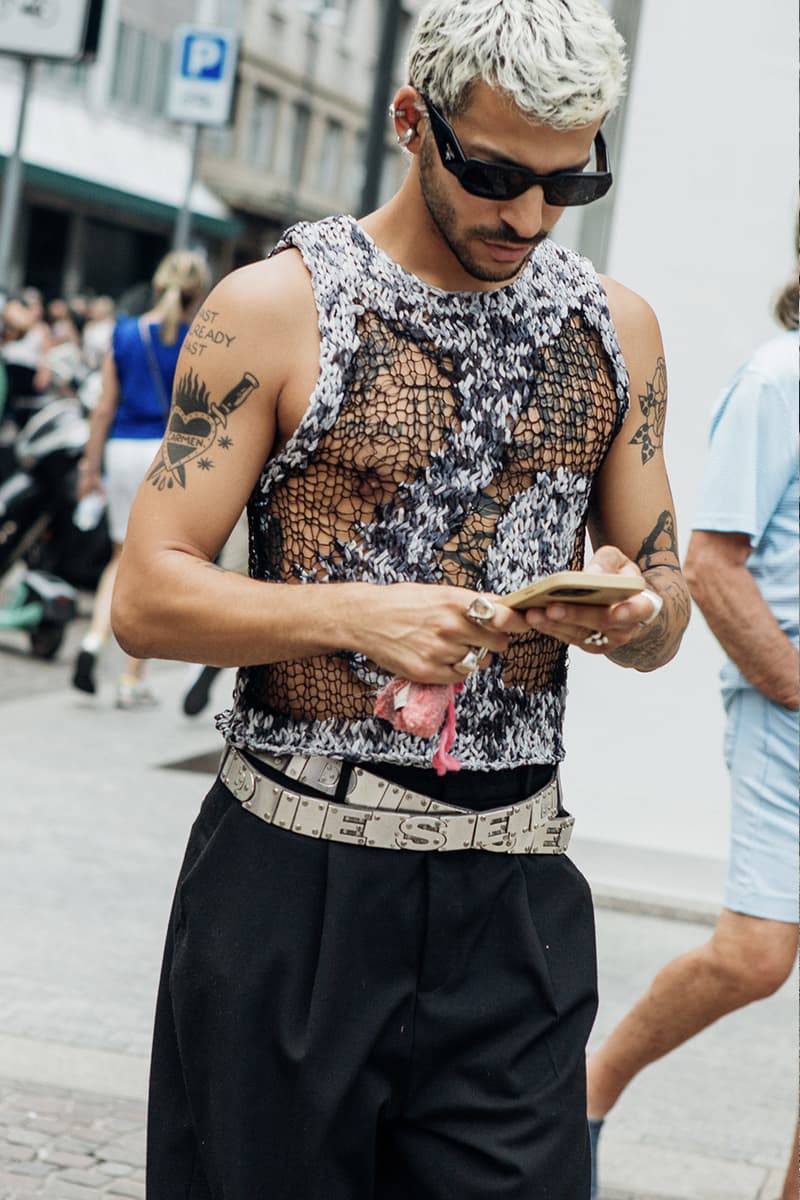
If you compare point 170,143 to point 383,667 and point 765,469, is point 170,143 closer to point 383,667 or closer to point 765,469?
point 765,469

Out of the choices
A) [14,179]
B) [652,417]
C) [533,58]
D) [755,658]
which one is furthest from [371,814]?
[14,179]

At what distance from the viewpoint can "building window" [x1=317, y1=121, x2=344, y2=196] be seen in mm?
48531

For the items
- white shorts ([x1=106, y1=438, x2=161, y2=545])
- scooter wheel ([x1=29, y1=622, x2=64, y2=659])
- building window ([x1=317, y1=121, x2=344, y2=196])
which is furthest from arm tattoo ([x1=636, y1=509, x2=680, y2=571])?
building window ([x1=317, y1=121, x2=344, y2=196])

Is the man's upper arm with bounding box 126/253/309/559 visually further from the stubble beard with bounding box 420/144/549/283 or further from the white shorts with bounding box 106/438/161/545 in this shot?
the white shorts with bounding box 106/438/161/545

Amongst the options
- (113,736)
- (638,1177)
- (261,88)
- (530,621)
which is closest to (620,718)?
(638,1177)

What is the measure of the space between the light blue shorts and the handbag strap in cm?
541

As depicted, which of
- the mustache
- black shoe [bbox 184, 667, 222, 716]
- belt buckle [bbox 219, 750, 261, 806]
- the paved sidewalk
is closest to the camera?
the mustache

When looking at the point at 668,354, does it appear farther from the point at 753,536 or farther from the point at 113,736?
the point at 113,736

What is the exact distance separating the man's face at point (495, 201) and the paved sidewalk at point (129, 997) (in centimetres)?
223

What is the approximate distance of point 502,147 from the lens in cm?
220

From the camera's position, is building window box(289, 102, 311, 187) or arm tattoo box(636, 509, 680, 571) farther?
building window box(289, 102, 311, 187)

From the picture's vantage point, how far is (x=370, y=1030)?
2.28m

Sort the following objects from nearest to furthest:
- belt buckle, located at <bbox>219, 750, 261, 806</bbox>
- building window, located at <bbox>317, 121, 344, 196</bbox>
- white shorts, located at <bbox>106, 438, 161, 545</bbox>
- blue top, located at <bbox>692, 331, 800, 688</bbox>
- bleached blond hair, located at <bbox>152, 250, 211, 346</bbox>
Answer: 1. belt buckle, located at <bbox>219, 750, 261, 806</bbox>
2. blue top, located at <bbox>692, 331, 800, 688</bbox>
3. bleached blond hair, located at <bbox>152, 250, 211, 346</bbox>
4. white shorts, located at <bbox>106, 438, 161, 545</bbox>
5. building window, located at <bbox>317, 121, 344, 196</bbox>

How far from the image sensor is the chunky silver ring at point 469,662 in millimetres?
2061
